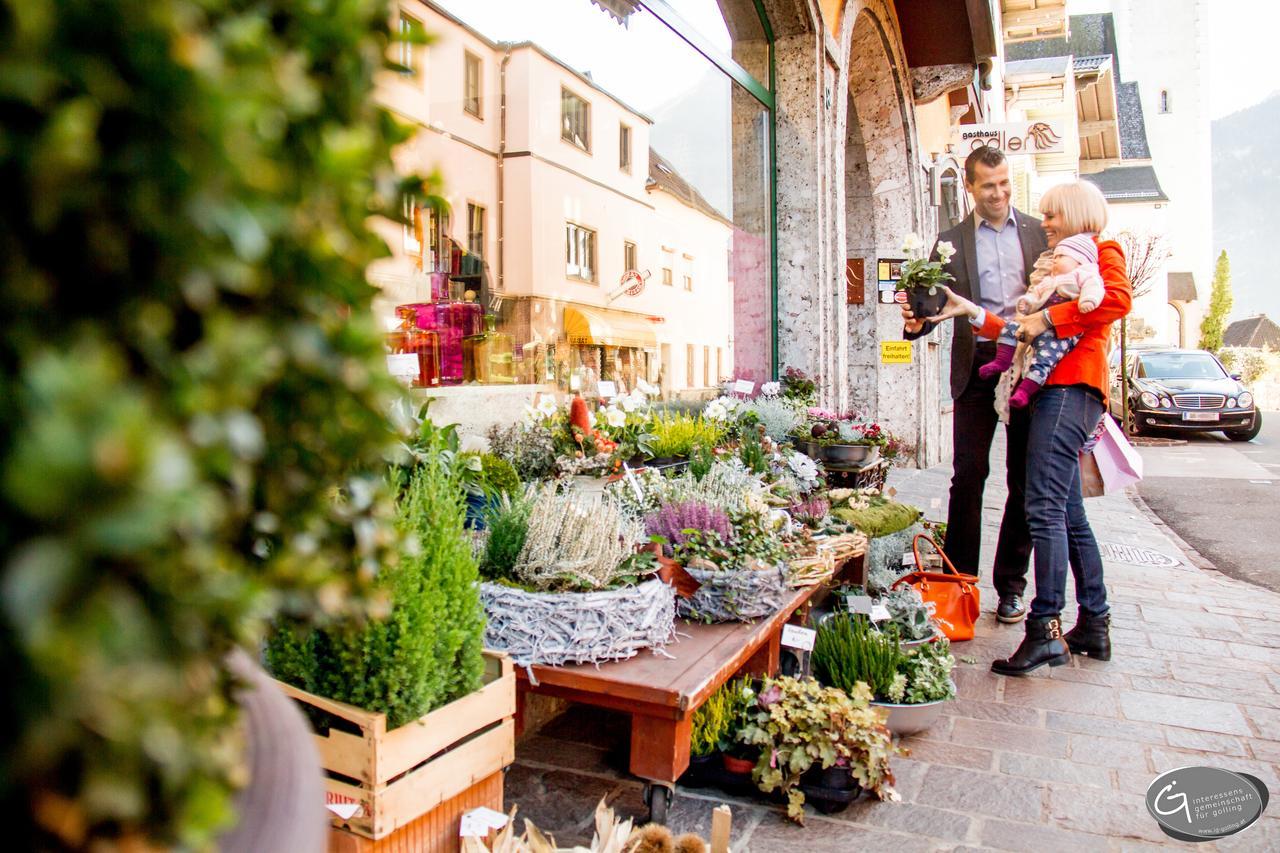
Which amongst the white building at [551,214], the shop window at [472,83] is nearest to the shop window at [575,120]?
the white building at [551,214]

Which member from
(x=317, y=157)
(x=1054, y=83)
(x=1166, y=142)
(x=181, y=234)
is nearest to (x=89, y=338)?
(x=181, y=234)

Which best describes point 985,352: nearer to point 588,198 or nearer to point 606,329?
point 606,329

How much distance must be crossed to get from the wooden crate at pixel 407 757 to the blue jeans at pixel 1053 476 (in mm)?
2680

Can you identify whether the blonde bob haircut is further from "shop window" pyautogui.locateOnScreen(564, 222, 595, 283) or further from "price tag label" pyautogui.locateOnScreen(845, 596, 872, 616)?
"shop window" pyautogui.locateOnScreen(564, 222, 595, 283)

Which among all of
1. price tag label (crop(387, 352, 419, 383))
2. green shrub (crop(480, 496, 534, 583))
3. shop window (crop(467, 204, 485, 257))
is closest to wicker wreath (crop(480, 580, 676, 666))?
green shrub (crop(480, 496, 534, 583))

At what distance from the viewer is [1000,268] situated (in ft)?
15.7

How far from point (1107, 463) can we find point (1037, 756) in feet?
5.43

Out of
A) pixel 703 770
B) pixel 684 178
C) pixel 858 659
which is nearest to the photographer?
pixel 703 770

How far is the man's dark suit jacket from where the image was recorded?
4730mm

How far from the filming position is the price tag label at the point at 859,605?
3.49 m

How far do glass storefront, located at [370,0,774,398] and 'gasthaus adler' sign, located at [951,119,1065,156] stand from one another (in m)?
3.81

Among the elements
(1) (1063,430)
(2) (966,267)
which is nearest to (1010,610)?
(1) (1063,430)

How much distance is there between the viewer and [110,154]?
46cm

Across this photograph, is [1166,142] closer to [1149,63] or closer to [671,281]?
[1149,63]
